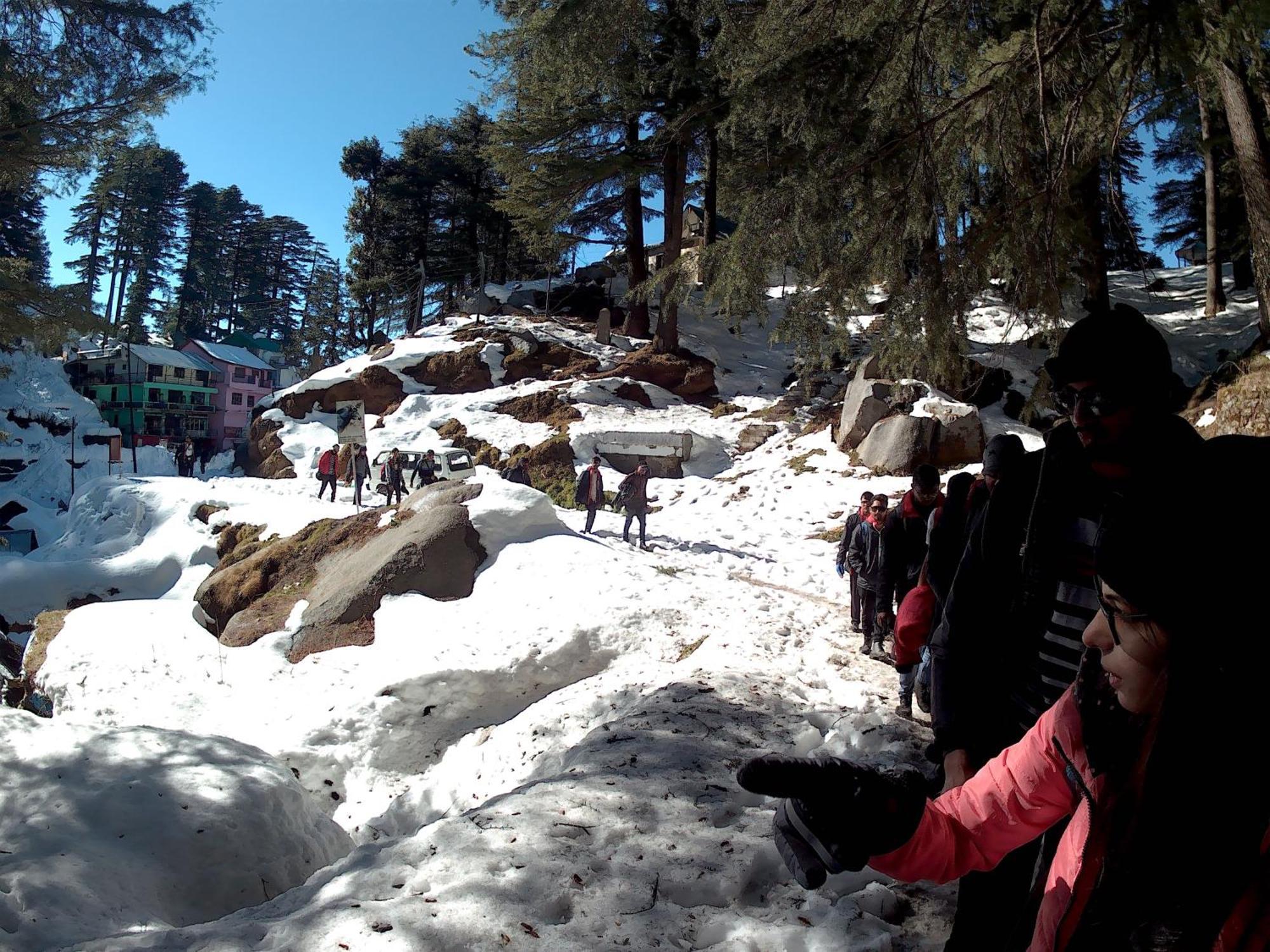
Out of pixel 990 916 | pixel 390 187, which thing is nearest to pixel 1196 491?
pixel 990 916

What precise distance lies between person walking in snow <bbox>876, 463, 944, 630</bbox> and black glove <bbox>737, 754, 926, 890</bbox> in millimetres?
4443

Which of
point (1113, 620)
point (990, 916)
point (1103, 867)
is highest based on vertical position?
point (1113, 620)

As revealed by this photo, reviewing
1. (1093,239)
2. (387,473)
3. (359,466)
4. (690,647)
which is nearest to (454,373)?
(387,473)

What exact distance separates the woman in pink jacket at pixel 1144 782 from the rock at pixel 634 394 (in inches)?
849

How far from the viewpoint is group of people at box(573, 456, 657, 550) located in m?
12.4

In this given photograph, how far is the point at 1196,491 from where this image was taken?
127 centimetres

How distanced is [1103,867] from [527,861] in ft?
6.88

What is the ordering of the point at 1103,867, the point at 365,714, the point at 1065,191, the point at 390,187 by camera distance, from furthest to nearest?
the point at 390,187, the point at 365,714, the point at 1065,191, the point at 1103,867

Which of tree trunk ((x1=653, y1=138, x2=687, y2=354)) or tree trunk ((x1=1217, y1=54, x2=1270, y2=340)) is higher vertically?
tree trunk ((x1=653, y1=138, x2=687, y2=354))

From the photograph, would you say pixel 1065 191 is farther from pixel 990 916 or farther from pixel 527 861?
pixel 527 861

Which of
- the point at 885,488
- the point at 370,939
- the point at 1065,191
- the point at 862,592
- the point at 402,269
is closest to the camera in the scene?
the point at 370,939

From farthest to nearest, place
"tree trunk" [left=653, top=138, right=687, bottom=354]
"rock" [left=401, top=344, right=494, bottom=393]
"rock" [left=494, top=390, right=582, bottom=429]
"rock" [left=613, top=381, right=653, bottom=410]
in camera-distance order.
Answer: "rock" [left=401, top=344, right=494, bottom=393]
"tree trunk" [left=653, top=138, right=687, bottom=354]
"rock" [left=613, top=381, right=653, bottom=410]
"rock" [left=494, top=390, right=582, bottom=429]

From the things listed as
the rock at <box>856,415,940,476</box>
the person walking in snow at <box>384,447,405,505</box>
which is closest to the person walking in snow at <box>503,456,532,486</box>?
the person walking in snow at <box>384,447,405,505</box>

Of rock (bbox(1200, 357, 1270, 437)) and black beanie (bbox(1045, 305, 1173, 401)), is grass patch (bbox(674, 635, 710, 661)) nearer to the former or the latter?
black beanie (bbox(1045, 305, 1173, 401))
